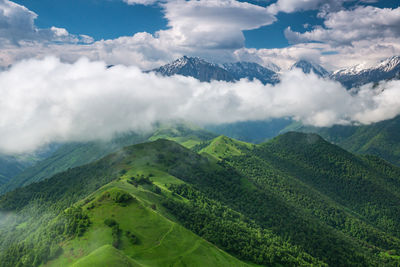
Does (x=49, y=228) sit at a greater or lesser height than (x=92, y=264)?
lesser

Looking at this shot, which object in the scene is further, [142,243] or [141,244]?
[142,243]

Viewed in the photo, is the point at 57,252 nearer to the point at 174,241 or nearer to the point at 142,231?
the point at 142,231

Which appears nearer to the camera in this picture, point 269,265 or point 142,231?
point 142,231

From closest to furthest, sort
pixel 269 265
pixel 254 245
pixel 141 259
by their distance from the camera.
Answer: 1. pixel 141 259
2. pixel 269 265
3. pixel 254 245

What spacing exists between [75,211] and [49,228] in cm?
1650

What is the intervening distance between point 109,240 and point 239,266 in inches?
2899

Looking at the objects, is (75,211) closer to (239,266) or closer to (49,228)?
(49,228)

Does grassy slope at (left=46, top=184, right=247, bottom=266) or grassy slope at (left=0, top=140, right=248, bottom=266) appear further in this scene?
grassy slope at (left=46, top=184, right=247, bottom=266)

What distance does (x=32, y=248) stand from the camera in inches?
6033

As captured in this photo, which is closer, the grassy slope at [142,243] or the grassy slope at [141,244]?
the grassy slope at [141,244]

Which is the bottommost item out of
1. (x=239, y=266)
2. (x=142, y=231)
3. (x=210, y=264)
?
(x=239, y=266)

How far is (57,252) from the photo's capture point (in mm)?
140875

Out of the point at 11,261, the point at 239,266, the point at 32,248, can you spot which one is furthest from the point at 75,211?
the point at 239,266

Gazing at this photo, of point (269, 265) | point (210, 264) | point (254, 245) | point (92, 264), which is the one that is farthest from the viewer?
point (254, 245)
